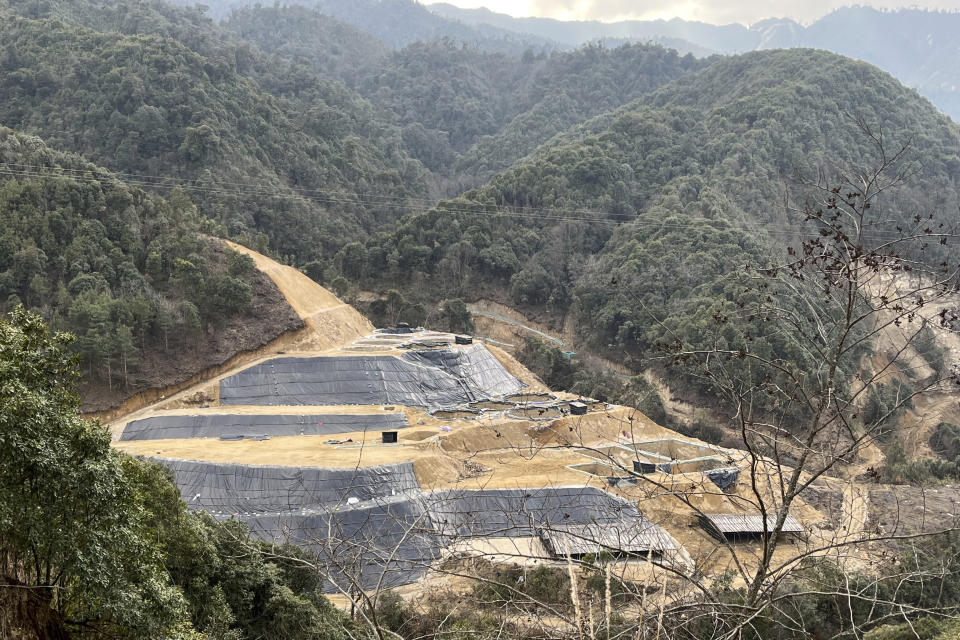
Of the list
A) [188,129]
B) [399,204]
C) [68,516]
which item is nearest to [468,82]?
[399,204]

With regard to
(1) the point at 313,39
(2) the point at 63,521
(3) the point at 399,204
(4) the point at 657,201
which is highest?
(1) the point at 313,39

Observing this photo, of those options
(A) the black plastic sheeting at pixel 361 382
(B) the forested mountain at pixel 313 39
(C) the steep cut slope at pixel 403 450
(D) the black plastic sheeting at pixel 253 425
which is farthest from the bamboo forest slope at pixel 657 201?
(B) the forested mountain at pixel 313 39

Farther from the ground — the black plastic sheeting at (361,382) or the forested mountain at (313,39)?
the forested mountain at (313,39)

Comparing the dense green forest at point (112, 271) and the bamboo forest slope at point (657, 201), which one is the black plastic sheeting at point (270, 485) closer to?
the dense green forest at point (112, 271)

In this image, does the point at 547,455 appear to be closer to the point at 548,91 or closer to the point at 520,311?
the point at 520,311

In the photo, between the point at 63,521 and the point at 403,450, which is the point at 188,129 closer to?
the point at 403,450

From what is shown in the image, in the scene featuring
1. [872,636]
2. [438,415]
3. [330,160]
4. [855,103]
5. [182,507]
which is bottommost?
[438,415]

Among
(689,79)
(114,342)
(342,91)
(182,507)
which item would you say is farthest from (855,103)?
(182,507)
